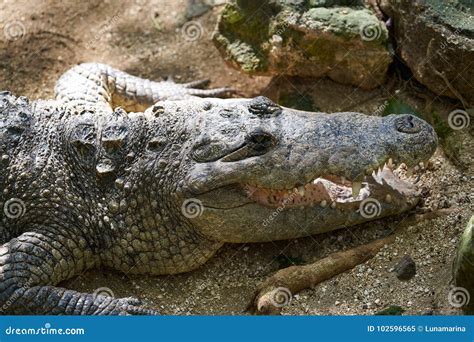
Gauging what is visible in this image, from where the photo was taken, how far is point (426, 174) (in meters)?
6.00

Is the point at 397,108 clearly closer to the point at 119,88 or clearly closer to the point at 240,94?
the point at 240,94

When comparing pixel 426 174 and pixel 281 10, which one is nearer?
pixel 426 174

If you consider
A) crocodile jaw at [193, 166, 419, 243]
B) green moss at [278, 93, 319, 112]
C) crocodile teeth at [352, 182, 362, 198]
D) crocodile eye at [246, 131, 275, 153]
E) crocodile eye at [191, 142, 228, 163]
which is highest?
crocodile eye at [246, 131, 275, 153]

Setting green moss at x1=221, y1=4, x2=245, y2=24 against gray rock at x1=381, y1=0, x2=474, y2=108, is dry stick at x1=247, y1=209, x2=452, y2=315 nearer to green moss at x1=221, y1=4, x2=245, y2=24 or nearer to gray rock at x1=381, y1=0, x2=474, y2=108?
gray rock at x1=381, y1=0, x2=474, y2=108

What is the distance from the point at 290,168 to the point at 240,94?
2.11 meters

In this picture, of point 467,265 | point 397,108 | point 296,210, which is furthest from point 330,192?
point 467,265

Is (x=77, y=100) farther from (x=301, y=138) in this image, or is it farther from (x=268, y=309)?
(x=268, y=309)

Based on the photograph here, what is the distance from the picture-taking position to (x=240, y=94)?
7270mm

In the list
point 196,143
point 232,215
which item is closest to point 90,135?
point 196,143

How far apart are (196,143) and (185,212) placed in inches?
19.4

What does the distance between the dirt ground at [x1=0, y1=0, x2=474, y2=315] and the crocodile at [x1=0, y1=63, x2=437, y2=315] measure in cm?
16

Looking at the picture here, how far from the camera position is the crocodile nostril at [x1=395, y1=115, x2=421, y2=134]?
5285 mm

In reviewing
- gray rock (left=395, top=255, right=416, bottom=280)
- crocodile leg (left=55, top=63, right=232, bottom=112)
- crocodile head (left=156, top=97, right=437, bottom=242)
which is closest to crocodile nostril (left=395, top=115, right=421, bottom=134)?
crocodile head (left=156, top=97, right=437, bottom=242)

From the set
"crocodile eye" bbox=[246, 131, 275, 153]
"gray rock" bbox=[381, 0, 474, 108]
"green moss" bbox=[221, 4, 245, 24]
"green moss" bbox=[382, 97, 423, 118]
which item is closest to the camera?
"crocodile eye" bbox=[246, 131, 275, 153]
